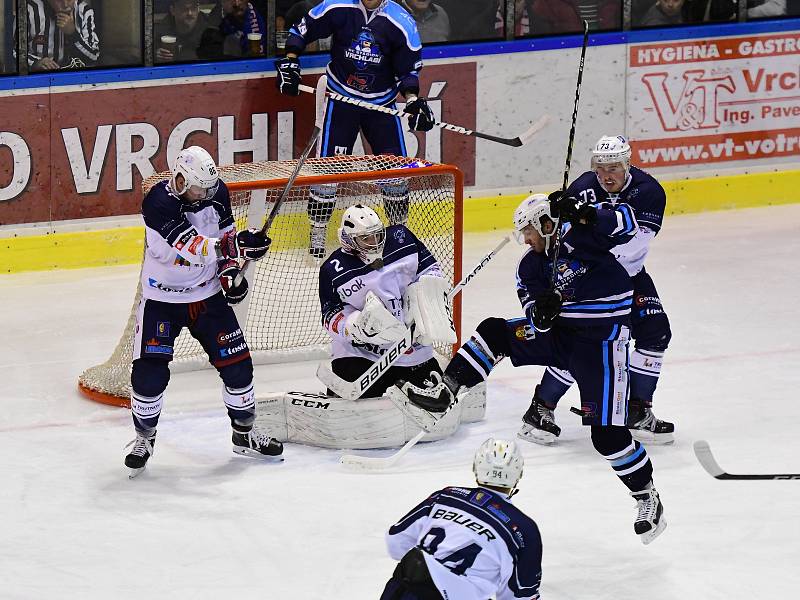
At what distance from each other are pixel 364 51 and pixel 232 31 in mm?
753

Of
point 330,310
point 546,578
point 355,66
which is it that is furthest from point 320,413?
point 355,66

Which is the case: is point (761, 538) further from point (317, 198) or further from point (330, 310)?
point (317, 198)

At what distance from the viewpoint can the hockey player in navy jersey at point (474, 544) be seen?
3.74 metres

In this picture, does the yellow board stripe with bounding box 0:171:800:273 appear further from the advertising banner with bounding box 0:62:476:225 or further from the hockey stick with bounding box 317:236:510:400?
the hockey stick with bounding box 317:236:510:400

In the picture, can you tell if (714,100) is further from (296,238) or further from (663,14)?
(296,238)

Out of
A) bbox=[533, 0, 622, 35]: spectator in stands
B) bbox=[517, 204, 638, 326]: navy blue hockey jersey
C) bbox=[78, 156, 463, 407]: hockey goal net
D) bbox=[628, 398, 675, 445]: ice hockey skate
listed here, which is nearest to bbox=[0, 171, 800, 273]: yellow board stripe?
bbox=[78, 156, 463, 407]: hockey goal net

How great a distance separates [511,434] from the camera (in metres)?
6.00

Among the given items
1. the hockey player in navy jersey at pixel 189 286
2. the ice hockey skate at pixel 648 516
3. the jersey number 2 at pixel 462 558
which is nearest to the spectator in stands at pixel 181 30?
the hockey player in navy jersey at pixel 189 286

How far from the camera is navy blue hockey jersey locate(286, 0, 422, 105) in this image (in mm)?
7852

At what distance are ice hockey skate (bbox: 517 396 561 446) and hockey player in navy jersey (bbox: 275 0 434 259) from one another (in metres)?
2.22

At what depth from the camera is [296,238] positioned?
7.01m

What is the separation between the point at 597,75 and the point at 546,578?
184 inches

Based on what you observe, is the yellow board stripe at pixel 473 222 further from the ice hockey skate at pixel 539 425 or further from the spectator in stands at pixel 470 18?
the ice hockey skate at pixel 539 425

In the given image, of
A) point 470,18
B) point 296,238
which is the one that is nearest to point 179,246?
point 296,238
